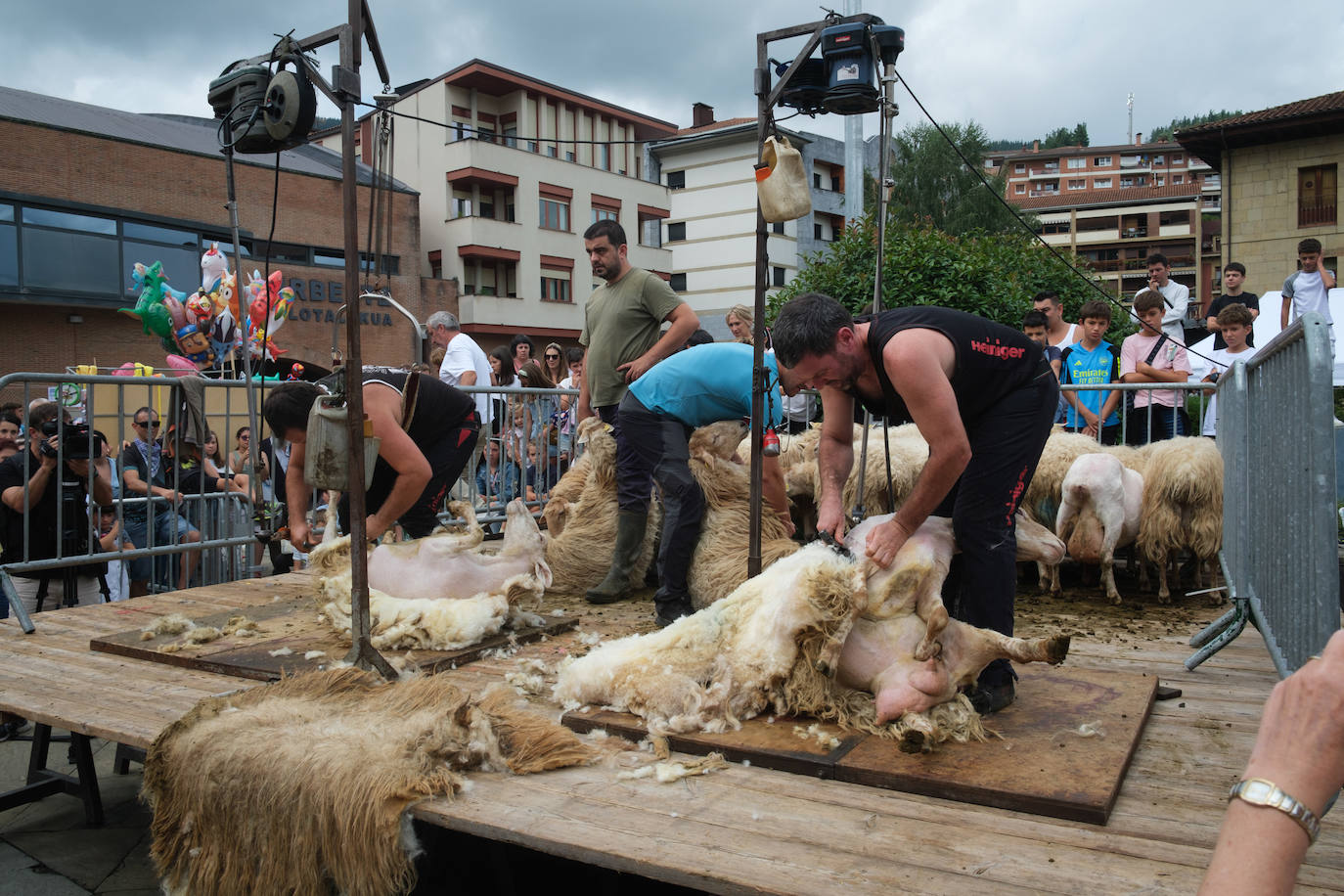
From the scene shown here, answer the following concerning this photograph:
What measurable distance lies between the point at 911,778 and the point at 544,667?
1618 millimetres

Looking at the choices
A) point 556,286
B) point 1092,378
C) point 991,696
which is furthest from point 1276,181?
point 991,696

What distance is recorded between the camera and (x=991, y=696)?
302cm

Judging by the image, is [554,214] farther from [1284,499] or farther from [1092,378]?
[1284,499]

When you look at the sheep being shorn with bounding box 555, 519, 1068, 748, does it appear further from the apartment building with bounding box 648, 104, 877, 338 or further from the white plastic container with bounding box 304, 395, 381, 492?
the apartment building with bounding box 648, 104, 877, 338

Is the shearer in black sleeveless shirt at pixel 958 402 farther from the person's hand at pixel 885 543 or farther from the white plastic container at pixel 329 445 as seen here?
the white plastic container at pixel 329 445

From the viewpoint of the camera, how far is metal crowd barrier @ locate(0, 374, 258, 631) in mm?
5090

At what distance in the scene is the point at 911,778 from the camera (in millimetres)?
2471

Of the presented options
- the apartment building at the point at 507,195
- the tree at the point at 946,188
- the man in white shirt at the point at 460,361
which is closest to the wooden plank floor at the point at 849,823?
the man in white shirt at the point at 460,361

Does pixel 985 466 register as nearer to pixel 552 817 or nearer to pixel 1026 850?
pixel 1026 850

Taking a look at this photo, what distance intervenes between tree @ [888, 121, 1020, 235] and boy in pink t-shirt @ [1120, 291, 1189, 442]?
110ft

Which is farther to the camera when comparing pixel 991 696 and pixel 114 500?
pixel 114 500

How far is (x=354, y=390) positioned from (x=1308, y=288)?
7861mm

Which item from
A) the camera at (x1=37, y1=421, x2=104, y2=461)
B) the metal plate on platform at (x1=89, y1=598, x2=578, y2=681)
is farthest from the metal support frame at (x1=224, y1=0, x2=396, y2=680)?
the camera at (x1=37, y1=421, x2=104, y2=461)

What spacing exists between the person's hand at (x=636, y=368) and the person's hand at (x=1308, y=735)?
424 cm
